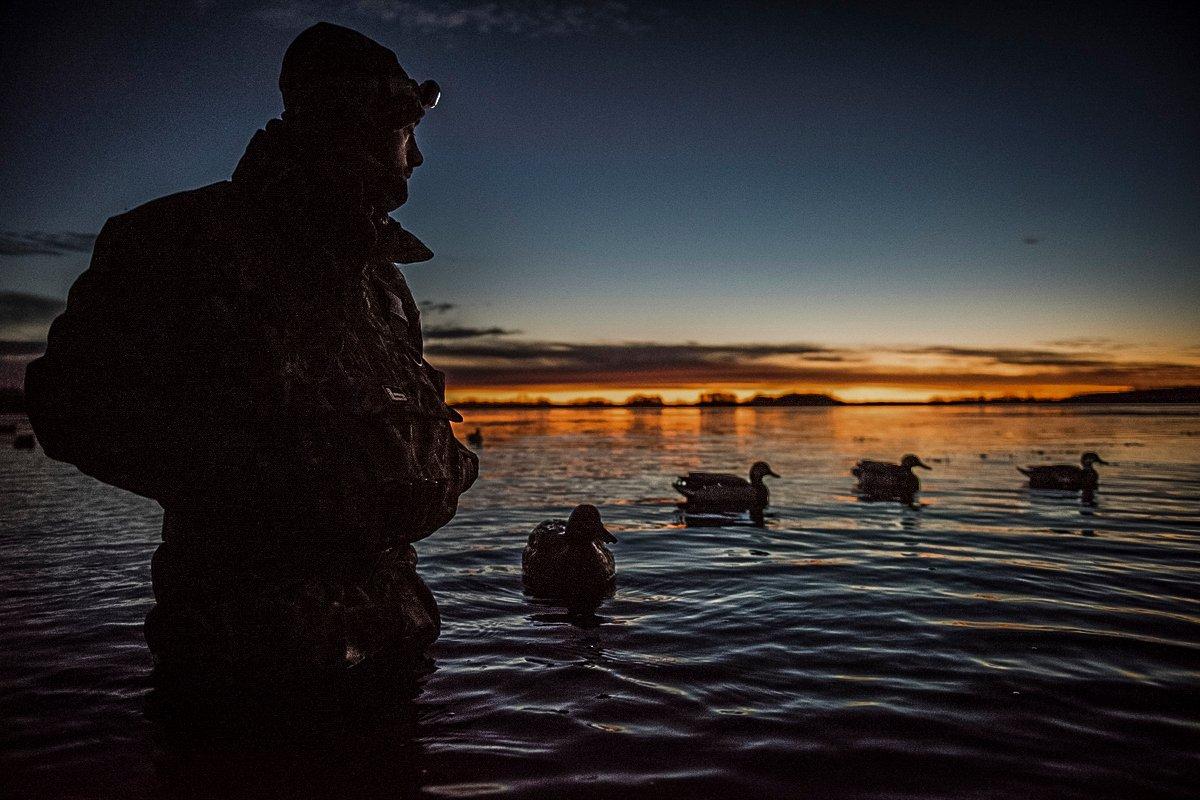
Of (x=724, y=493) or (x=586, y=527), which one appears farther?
(x=724, y=493)

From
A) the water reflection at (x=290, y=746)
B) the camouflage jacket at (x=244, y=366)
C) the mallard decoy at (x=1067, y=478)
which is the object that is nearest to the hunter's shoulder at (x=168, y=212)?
the camouflage jacket at (x=244, y=366)

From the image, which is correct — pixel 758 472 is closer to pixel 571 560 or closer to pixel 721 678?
pixel 571 560

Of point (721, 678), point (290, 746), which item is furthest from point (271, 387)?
point (721, 678)

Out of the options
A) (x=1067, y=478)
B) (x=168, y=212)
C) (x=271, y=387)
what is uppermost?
(x=168, y=212)

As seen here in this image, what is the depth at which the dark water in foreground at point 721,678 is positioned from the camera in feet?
16.2

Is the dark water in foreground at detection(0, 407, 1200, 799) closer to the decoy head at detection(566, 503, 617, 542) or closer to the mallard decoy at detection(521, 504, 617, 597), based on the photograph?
the mallard decoy at detection(521, 504, 617, 597)

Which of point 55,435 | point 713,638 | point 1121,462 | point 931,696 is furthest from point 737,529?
point 1121,462

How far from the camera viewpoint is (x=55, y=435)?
18.6 feet

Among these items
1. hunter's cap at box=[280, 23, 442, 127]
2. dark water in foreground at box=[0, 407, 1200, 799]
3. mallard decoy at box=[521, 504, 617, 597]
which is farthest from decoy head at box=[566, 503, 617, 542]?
hunter's cap at box=[280, 23, 442, 127]

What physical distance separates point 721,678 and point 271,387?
4.80m

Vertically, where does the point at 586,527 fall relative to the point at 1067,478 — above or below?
above

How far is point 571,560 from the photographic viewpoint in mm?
10180

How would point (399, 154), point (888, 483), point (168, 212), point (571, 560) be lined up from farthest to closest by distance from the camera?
point (888, 483), point (571, 560), point (399, 154), point (168, 212)

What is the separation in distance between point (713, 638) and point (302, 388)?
5030 millimetres
